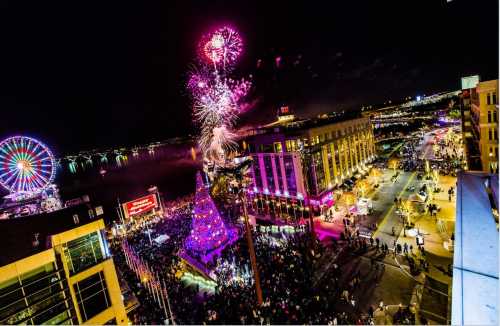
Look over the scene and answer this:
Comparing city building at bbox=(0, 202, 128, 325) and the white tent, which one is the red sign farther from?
city building at bbox=(0, 202, 128, 325)

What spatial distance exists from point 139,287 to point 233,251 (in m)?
8.81

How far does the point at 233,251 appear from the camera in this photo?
80.6 feet

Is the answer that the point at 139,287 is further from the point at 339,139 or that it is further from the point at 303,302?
the point at 339,139

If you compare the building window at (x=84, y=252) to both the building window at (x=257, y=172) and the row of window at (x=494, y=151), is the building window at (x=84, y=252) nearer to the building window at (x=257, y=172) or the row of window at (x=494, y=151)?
the building window at (x=257, y=172)

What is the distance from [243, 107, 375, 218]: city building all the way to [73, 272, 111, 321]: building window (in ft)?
73.5

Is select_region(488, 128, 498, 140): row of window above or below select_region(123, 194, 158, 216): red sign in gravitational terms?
above

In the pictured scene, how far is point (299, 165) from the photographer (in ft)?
109

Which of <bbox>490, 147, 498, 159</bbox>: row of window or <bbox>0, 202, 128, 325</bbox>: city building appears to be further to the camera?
<bbox>490, 147, 498, 159</bbox>: row of window

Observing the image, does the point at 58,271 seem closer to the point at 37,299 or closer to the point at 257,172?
the point at 37,299

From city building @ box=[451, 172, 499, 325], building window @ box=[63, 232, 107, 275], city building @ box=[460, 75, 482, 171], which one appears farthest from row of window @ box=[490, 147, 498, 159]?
building window @ box=[63, 232, 107, 275]

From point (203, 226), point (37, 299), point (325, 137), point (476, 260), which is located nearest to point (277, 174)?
point (325, 137)

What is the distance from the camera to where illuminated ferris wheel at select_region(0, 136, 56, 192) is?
61.9 ft

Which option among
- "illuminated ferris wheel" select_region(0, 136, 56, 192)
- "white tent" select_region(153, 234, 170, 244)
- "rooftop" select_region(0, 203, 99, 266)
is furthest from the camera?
"white tent" select_region(153, 234, 170, 244)

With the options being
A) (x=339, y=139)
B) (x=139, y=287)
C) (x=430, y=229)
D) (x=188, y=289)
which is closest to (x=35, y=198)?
(x=139, y=287)
